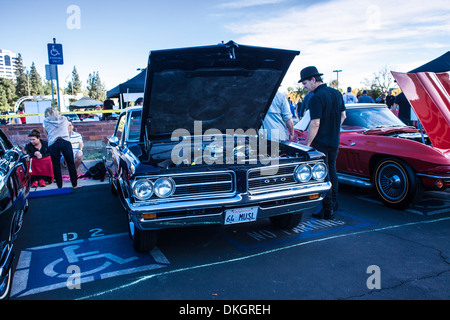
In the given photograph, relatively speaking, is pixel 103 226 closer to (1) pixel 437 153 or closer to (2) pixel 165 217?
(2) pixel 165 217

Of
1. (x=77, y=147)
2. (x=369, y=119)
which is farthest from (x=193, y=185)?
(x=77, y=147)

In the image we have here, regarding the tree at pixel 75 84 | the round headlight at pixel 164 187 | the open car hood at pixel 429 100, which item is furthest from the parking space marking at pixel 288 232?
the tree at pixel 75 84

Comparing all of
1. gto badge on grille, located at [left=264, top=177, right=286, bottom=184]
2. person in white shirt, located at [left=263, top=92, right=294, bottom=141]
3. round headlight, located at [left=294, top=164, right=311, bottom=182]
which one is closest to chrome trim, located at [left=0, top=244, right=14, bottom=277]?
gto badge on grille, located at [left=264, top=177, right=286, bottom=184]

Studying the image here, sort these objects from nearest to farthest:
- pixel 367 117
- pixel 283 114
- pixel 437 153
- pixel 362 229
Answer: pixel 362 229, pixel 437 153, pixel 283 114, pixel 367 117

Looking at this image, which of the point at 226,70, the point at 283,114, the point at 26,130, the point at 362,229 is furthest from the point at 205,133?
the point at 26,130

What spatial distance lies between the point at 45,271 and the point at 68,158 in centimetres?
413

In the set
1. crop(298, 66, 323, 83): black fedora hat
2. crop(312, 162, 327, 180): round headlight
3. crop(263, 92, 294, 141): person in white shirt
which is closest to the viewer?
crop(312, 162, 327, 180): round headlight

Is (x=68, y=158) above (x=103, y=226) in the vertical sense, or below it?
above

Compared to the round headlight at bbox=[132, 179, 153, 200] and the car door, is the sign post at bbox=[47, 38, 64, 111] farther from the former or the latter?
the round headlight at bbox=[132, 179, 153, 200]

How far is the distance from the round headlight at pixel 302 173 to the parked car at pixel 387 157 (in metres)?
1.83

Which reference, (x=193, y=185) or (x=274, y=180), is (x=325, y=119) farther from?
(x=193, y=185)

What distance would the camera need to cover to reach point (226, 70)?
434cm

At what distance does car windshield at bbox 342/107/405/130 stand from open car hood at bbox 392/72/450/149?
1.03 meters

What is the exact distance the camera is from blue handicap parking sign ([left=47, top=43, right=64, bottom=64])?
27.4 feet
